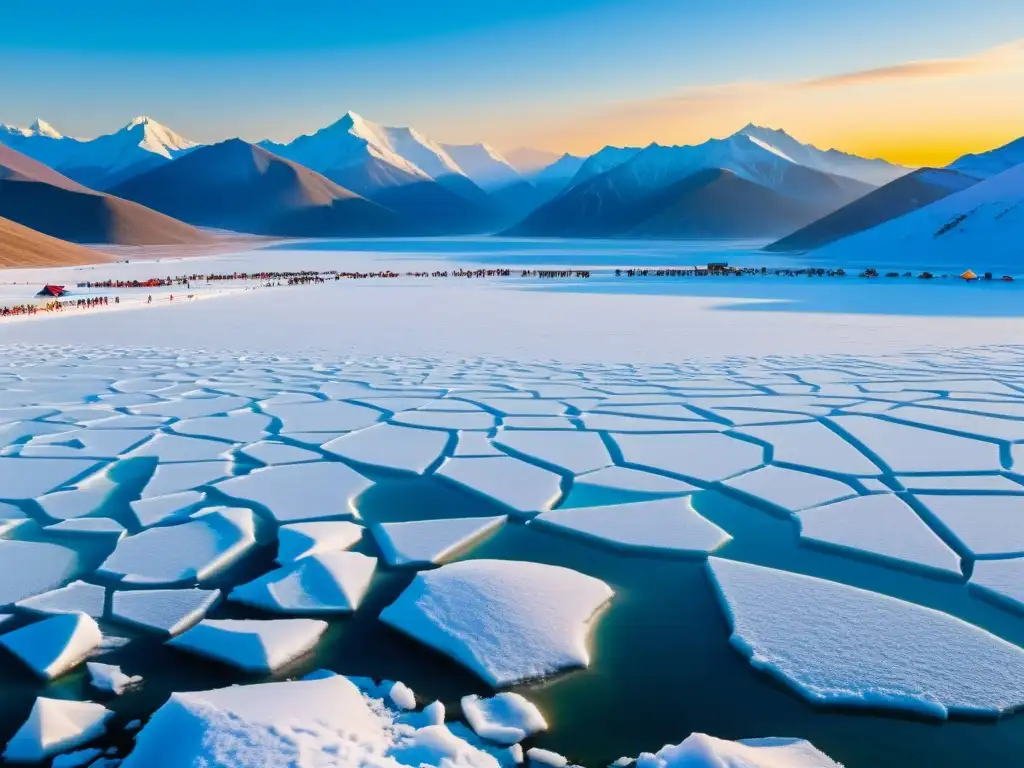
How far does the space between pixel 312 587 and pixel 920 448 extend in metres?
4.45

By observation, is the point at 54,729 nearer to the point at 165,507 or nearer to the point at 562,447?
the point at 165,507

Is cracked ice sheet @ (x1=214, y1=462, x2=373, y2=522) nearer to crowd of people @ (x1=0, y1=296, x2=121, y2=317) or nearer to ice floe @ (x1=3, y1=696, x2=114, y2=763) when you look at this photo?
ice floe @ (x1=3, y1=696, x2=114, y2=763)

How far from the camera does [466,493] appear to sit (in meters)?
5.28

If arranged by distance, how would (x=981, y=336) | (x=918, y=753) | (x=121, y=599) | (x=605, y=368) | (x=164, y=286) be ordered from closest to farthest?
(x=918, y=753) → (x=121, y=599) → (x=605, y=368) → (x=981, y=336) → (x=164, y=286)

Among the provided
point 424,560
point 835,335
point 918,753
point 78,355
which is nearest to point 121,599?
point 424,560

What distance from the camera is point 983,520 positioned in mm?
4590

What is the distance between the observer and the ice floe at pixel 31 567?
382cm

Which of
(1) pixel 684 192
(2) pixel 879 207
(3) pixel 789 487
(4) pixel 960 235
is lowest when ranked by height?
(3) pixel 789 487

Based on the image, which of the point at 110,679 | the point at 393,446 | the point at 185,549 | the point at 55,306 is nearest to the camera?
the point at 110,679

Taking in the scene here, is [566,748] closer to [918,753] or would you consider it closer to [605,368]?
[918,753]

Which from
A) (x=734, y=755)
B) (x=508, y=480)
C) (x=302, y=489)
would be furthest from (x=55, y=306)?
(x=734, y=755)

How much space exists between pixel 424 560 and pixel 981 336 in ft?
38.6

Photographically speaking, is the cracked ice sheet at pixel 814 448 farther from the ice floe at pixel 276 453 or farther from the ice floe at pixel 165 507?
the ice floe at pixel 165 507

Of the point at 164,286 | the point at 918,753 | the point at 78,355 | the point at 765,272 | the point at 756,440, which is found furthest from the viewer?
the point at 765,272
